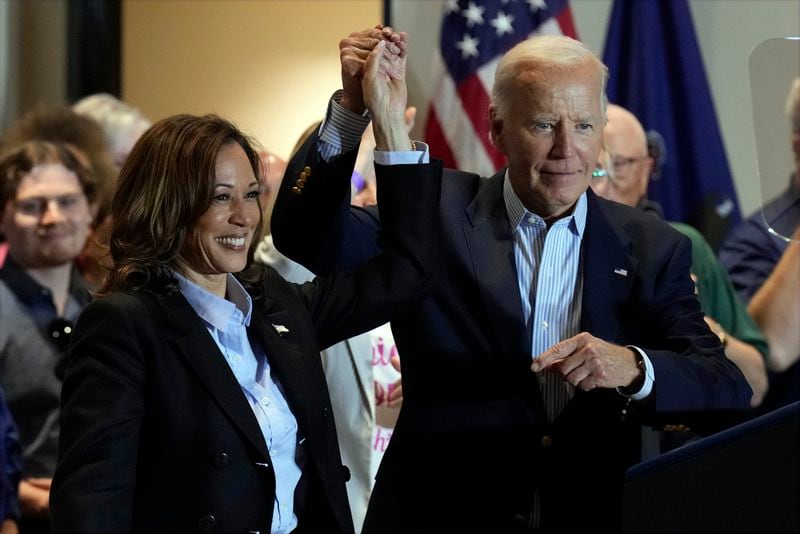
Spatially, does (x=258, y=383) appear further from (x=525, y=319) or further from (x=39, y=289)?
(x=39, y=289)

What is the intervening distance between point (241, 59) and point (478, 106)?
5.52 ft

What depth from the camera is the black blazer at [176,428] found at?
5.84 ft

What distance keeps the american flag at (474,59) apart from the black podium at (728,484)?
3619mm

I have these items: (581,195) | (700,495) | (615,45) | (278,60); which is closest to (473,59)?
(615,45)

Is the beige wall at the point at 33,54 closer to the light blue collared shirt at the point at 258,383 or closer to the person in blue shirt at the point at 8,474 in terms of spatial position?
the person in blue shirt at the point at 8,474

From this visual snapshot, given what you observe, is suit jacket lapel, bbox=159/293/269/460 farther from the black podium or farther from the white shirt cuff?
the black podium

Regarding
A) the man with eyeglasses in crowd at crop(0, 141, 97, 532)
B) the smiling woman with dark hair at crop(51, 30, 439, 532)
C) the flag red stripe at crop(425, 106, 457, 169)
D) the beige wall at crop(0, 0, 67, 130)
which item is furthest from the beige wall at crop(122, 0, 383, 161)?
the smiling woman with dark hair at crop(51, 30, 439, 532)

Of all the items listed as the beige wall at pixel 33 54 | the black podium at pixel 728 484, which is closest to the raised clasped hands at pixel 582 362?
the black podium at pixel 728 484

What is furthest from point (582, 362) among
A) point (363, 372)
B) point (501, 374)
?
point (363, 372)

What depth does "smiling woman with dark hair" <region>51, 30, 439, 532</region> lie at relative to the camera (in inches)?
71.4

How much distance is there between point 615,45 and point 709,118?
0.47 metres

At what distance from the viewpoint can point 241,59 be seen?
6.16 metres

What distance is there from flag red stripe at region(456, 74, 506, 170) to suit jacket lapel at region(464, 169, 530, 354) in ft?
8.32

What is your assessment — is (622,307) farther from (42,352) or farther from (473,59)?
(473,59)
